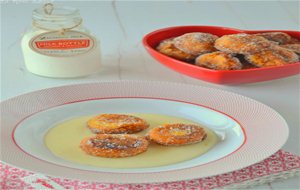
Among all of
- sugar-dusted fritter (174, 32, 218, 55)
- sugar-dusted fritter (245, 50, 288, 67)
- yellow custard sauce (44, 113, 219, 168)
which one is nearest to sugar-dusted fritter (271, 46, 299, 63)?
sugar-dusted fritter (245, 50, 288, 67)

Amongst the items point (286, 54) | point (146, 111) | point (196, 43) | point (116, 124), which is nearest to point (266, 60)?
point (286, 54)

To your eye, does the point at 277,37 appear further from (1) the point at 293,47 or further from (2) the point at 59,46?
(2) the point at 59,46

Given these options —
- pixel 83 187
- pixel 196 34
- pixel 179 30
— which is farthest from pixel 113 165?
pixel 179 30

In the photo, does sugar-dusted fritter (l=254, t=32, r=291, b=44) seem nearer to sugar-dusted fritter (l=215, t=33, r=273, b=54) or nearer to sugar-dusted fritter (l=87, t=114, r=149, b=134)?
sugar-dusted fritter (l=215, t=33, r=273, b=54)

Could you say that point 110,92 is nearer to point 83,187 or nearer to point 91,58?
point 91,58

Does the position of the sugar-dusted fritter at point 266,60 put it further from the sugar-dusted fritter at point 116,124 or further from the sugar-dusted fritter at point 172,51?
the sugar-dusted fritter at point 116,124

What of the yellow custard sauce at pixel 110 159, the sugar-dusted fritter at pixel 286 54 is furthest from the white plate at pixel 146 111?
the sugar-dusted fritter at pixel 286 54

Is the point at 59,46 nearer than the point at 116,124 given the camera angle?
A: No
